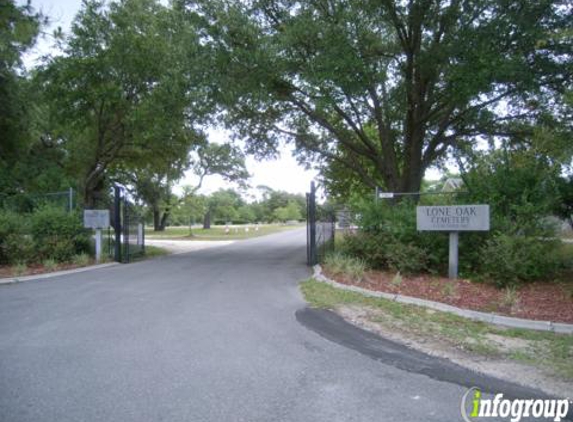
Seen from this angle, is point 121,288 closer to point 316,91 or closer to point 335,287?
point 335,287

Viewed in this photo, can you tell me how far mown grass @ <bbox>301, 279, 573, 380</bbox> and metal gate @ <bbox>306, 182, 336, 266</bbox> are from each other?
4976 mm

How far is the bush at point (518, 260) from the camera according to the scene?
747 centimetres

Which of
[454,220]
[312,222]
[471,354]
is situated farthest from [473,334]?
[312,222]

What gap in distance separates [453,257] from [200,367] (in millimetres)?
6295

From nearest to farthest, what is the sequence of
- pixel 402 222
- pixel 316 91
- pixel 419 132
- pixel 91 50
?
pixel 402 222
pixel 316 91
pixel 419 132
pixel 91 50

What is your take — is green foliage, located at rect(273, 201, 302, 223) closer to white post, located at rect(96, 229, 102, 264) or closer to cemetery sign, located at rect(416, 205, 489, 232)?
white post, located at rect(96, 229, 102, 264)

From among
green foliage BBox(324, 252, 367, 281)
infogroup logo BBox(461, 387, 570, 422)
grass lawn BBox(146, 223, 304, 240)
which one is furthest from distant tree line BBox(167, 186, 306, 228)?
infogroup logo BBox(461, 387, 570, 422)

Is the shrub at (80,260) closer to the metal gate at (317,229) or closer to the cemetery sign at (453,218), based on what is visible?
the metal gate at (317,229)

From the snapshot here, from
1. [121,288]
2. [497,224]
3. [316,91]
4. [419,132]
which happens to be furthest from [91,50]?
[497,224]

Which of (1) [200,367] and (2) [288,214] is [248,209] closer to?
(2) [288,214]

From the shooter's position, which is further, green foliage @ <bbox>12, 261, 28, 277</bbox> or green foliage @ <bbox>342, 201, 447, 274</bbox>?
green foliage @ <bbox>12, 261, 28, 277</bbox>

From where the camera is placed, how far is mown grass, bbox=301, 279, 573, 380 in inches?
168

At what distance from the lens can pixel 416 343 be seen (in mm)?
4809

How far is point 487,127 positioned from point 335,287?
32.3 feet
